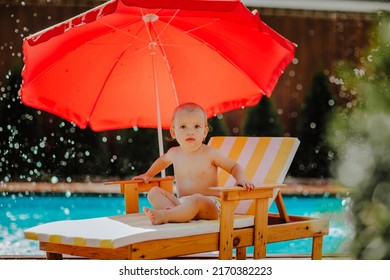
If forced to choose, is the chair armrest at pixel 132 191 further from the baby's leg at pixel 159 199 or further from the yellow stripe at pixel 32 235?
the yellow stripe at pixel 32 235

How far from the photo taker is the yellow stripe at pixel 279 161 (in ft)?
12.6

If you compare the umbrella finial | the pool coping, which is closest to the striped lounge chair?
the umbrella finial

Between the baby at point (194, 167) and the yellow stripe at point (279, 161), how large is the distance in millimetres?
383

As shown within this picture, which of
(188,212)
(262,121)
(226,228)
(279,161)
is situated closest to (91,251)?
(188,212)

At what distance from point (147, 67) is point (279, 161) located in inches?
41.8

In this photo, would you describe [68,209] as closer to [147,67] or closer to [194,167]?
[147,67]

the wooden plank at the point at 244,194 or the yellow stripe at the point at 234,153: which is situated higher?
the yellow stripe at the point at 234,153

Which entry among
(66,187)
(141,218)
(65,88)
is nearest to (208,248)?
(141,218)

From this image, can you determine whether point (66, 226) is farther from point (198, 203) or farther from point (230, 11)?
point (230, 11)

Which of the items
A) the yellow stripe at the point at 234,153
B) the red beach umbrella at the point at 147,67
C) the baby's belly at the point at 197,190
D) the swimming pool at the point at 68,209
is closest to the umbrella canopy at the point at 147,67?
the red beach umbrella at the point at 147,67

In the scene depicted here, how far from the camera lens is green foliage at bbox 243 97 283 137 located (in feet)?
30.7

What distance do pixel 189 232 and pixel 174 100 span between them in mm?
1391

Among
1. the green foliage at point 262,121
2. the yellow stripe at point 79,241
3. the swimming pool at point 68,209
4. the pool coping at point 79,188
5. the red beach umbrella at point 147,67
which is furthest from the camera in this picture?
the green foliage at point 262,121
